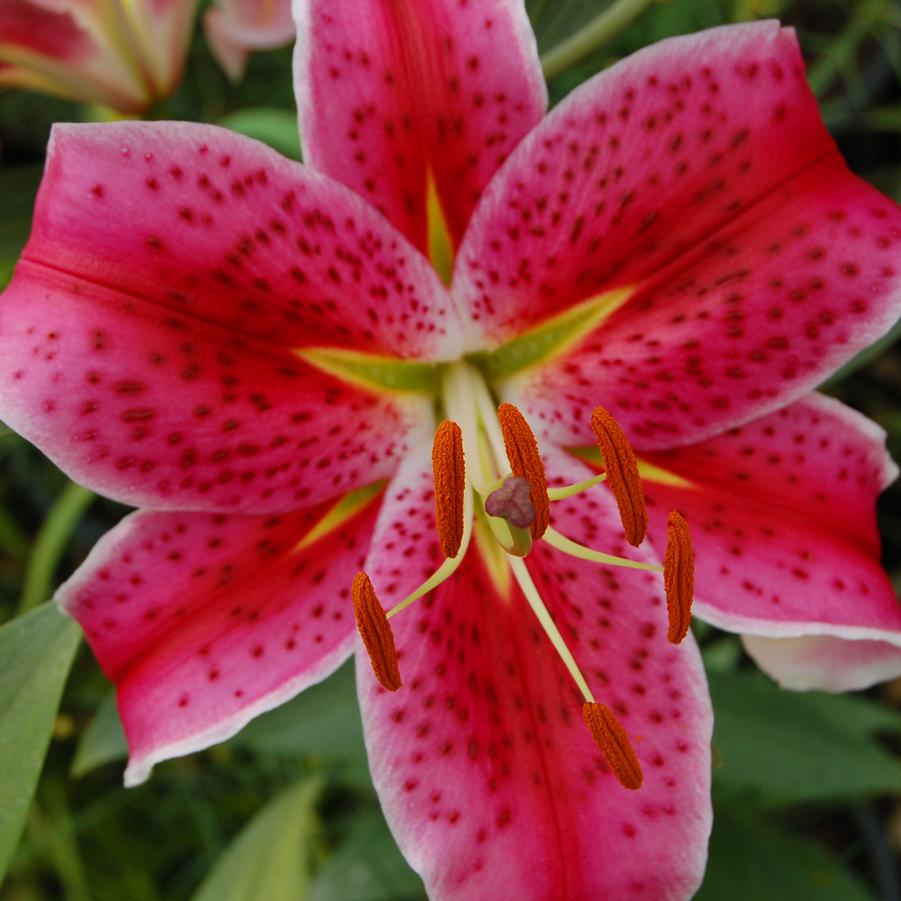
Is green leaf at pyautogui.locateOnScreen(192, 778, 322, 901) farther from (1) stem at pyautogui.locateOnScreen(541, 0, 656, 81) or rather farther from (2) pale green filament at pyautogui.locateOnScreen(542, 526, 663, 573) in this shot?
(1) stem at pyautogui.locateOnScreen(541, 0, 656, 81)

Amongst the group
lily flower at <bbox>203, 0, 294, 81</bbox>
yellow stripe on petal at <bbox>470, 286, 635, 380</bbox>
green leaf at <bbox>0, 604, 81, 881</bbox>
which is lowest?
green leaf at <bbox>0, 604, 81, 881</bbox>

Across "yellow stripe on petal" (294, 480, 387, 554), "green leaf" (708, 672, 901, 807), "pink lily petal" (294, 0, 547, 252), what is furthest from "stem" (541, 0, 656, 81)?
"green leaf" (708, 672, 901, 807)

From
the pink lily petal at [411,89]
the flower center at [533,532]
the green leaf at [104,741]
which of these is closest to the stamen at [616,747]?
the flower center at [533,532]

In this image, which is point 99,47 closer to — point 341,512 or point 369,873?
point 341,512

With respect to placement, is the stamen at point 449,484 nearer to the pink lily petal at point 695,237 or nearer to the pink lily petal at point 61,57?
the pink lily petal at point 695,237

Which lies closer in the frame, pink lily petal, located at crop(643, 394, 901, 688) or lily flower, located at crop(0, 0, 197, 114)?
pink lily petal, located at crop(643, 394, 901, 688)
